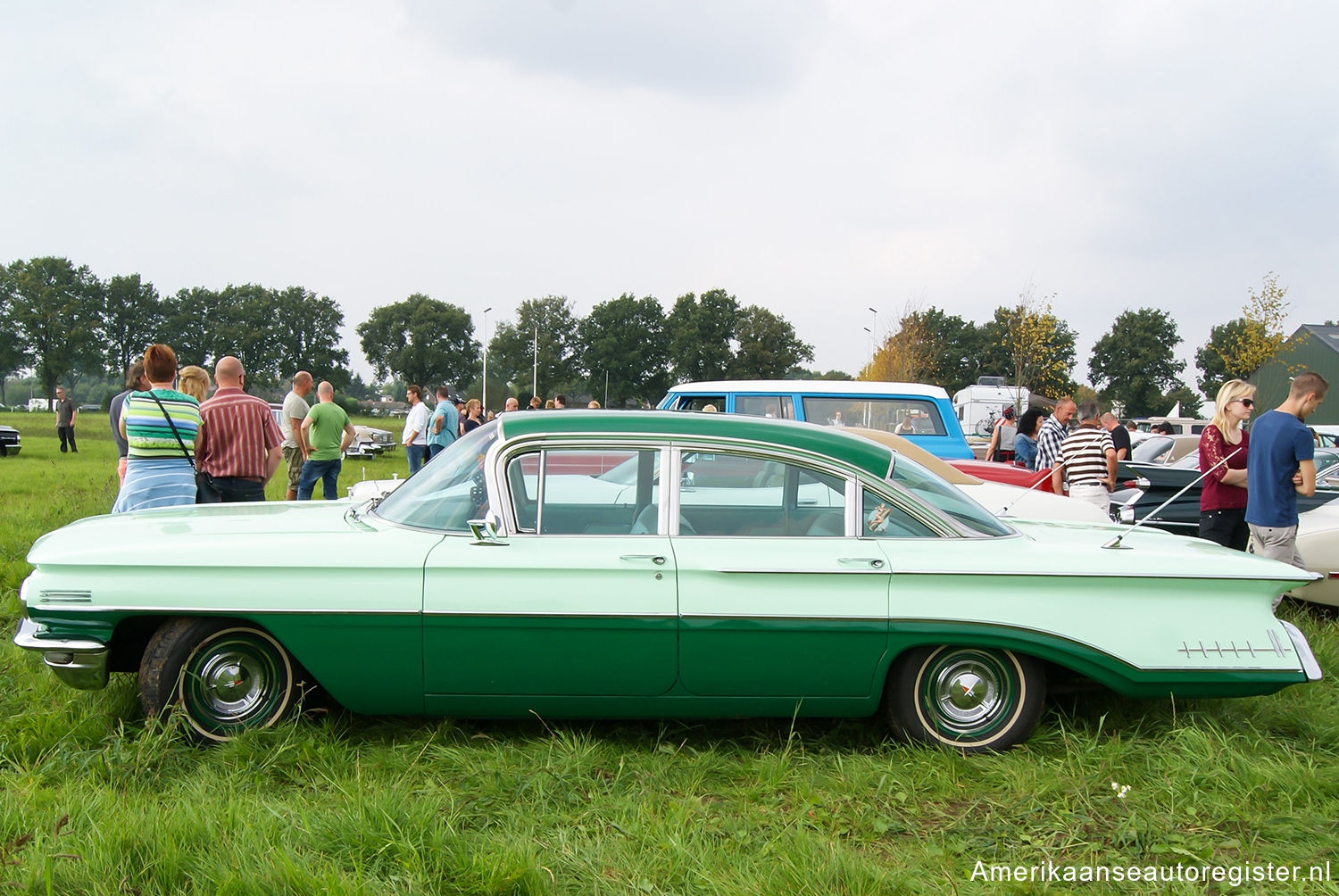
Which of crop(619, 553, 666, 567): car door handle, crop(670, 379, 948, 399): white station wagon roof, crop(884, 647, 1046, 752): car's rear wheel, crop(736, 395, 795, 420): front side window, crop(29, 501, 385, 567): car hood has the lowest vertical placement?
crop(884, 647, 1046, 752): car's rear wheel

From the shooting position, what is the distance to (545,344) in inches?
3000

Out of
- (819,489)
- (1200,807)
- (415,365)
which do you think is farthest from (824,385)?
(415,365)

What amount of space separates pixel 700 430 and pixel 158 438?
11.1 ft

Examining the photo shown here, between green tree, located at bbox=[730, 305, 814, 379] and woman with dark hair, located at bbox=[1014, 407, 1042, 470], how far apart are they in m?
56.8

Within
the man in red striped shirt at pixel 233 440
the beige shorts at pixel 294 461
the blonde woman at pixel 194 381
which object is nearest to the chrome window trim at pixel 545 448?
the man in red striped shirt at pixel 233 440

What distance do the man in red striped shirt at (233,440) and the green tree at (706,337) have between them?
211ft

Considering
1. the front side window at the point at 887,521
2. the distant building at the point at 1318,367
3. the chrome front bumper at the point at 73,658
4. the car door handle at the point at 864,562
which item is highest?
the distant building at the point at 1318,367

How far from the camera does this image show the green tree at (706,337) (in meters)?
70.1

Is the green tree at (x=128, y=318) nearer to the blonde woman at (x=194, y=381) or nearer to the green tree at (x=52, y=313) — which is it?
the green tree at (x=52, y=313)

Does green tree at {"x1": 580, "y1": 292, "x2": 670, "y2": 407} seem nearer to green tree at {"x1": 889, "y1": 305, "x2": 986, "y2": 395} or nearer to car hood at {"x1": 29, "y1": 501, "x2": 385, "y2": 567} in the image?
green tree at {"x1": 889, "y1": 305, "x2": 986, "y2": 395}

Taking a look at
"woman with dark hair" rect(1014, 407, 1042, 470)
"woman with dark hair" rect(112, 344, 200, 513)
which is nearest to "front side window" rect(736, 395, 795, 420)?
"woman with dark hair" rect(1014, 407, 1042, 470)

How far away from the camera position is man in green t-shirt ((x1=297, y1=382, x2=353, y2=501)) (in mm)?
9117

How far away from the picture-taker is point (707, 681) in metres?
3.42

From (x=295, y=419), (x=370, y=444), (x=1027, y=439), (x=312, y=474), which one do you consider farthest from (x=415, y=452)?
(x=370, y=444)
